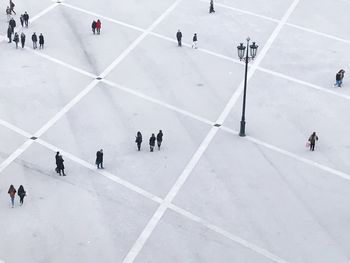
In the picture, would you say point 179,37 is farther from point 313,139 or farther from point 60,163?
point 60,163

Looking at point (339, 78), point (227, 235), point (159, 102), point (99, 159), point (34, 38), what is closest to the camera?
point (227, 235)

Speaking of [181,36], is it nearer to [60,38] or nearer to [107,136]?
[60,38]

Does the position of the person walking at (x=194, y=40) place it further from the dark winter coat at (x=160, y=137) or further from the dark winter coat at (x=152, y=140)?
the dark winter coat at (x=152, y=140)

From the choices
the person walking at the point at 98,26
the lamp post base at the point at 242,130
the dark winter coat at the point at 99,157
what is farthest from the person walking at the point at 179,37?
the dark winter coat at the point at 99,157

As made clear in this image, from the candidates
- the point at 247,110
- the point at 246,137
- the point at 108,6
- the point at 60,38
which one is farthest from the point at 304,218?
the point at 108,6

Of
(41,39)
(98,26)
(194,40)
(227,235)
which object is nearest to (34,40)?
(41,39)

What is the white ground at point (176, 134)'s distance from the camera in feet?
83.6

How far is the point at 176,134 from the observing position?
32.2 meters

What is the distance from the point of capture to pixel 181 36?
40.4 metres

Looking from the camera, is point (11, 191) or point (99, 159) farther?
point (99, 159)

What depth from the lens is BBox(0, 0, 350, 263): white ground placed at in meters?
25.5

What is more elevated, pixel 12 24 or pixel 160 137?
pixel 12 24

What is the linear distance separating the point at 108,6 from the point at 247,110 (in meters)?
16.3

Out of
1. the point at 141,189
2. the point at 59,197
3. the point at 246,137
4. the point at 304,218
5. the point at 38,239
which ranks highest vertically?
the point at 246,137
